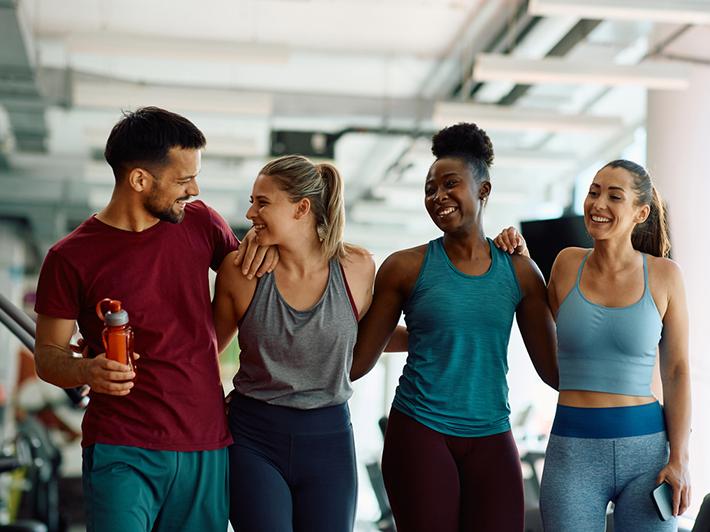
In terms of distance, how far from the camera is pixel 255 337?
7.38ft

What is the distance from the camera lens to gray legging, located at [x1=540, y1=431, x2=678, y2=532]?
7.26 feet

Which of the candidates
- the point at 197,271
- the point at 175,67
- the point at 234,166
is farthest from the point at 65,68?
the point at 197,271

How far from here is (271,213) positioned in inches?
91.0

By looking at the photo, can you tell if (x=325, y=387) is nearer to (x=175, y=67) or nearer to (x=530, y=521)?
(x=530, y=521)

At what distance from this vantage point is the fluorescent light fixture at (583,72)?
5.83m

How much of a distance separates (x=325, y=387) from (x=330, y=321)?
15 cm

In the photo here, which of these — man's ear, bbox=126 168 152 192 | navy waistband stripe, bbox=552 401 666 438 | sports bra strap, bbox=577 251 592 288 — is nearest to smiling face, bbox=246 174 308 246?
man's ear, bbox=126 168 152 192

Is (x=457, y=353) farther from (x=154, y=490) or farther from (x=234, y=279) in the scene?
(x=154, y=490)

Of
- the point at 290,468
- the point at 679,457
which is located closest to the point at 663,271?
the point at 679,457

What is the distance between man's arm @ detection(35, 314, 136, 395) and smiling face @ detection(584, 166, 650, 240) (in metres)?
1.14

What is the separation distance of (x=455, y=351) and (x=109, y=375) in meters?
0.81

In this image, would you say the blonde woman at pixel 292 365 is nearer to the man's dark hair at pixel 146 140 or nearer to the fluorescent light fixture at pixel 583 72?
the man's dark hair at pixel 146 140

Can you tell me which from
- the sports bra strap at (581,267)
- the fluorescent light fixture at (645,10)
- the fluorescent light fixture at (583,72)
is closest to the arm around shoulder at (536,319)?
the sports bra strap at (581,267)

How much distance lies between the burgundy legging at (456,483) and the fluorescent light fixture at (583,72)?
3.95 m
